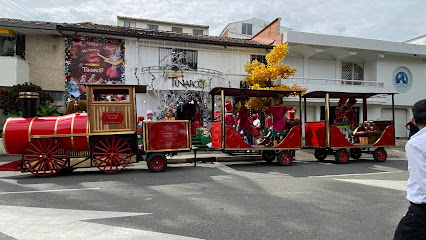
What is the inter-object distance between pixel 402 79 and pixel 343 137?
49.3ft

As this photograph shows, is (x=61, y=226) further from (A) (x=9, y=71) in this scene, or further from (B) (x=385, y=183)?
(A) (x=9, y=71)

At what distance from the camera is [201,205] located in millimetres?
5516

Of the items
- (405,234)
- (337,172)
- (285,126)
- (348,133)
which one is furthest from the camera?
(348,133)

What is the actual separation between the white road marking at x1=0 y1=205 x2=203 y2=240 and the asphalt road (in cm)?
1

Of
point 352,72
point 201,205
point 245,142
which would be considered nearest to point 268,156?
point 245,142

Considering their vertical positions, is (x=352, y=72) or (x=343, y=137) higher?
(x=352, y=72)

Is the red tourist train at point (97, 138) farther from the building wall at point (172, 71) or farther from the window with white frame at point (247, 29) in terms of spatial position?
the window with white frame at point (247, 29)

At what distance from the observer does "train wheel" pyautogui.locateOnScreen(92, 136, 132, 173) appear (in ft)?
28.6

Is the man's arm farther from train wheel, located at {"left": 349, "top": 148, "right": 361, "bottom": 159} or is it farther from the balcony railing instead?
the balcony railing

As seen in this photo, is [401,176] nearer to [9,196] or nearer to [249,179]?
[249,179]

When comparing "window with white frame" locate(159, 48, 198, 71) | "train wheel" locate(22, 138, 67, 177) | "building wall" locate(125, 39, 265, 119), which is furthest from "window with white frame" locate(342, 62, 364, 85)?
"train wheel" locate(22, 138, 67, 177)

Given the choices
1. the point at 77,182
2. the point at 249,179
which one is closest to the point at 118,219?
the point at 77,182

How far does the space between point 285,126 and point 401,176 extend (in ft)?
13.6

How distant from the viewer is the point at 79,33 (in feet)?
53.4
